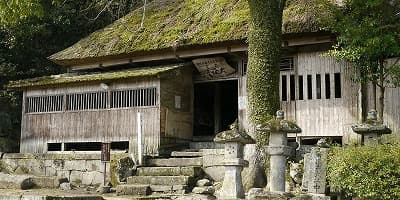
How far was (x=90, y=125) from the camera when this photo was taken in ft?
60.8

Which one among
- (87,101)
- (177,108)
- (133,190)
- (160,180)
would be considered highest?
(87,101)

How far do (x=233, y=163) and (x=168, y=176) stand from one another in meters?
3.56

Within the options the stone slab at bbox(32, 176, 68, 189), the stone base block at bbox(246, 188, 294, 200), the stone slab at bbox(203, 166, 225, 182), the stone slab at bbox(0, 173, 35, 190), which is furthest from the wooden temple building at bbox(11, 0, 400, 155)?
the stone base block at bbox(246, 188, 294, 200)

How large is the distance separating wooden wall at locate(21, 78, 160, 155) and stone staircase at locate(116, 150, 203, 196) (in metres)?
1.24

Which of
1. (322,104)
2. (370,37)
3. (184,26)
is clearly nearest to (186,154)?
(322,104)

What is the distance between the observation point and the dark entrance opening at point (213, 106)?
20555mm

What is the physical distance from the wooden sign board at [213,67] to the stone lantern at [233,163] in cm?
612

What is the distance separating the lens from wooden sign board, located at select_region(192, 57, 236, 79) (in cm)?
1780

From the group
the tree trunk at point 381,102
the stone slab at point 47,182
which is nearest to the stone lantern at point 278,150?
the tree trunk at point 381,102

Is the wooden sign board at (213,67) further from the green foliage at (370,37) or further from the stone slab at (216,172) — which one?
the stone slab at (216,172)

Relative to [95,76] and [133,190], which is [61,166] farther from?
[133,190]

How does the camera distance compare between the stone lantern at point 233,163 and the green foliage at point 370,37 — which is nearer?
the stone lantern at point 233,163

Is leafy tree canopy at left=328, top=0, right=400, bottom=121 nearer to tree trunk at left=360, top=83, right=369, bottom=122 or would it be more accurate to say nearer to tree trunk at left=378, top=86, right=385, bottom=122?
tree trunk at left=378, top=86, right=385, bottom=122

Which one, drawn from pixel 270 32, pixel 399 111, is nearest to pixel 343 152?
pixel 270 32
